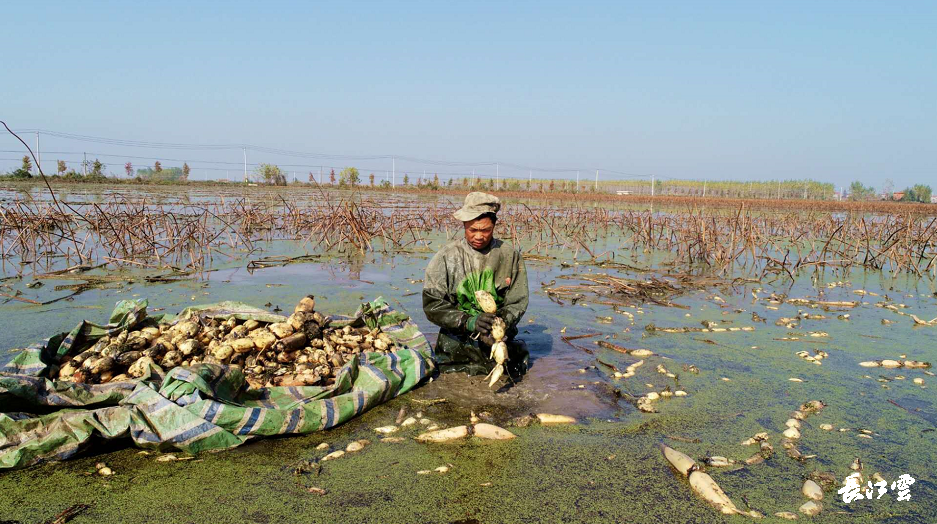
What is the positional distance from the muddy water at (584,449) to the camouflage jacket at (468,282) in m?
0.45

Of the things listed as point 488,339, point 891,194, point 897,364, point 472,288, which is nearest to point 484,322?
point 488,339

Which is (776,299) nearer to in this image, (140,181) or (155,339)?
(155,339)

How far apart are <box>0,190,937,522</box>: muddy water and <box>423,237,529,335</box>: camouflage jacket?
450mm

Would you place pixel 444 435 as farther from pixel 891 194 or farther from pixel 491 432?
pixel 891 194

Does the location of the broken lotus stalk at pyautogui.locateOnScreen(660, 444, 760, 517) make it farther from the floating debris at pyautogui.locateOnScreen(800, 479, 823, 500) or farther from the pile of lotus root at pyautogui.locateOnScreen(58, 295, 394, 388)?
the pile of lotus root at pyautogui.locateOnScreen(58, 295, 394, 388)

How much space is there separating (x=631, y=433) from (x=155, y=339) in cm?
295

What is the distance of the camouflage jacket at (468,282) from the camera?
3.57 m

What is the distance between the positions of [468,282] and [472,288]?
5cm

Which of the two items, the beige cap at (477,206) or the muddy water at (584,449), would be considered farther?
the beige cap at (477,206)

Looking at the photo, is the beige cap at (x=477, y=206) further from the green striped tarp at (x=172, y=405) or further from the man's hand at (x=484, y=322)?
the green striped tarp at (x=172, y=405)

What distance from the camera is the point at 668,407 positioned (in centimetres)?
329

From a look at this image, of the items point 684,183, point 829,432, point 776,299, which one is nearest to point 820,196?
point 684,183

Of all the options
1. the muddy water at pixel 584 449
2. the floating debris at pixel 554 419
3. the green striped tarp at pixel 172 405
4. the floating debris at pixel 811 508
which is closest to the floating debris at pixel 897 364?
the muddy water at pixel 584 449

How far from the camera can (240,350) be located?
3447 millimetres
